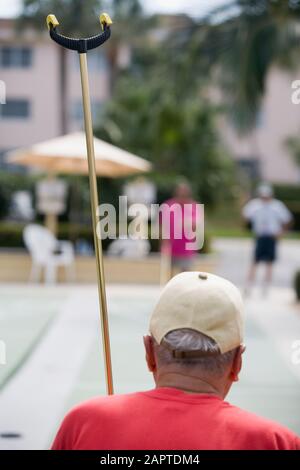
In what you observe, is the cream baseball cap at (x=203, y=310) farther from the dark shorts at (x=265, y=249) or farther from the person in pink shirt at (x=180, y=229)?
the dark shorts at (x=265, y=249)

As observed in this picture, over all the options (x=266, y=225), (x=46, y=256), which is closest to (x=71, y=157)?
(x=46, y=256)

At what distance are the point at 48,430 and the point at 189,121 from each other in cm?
2381

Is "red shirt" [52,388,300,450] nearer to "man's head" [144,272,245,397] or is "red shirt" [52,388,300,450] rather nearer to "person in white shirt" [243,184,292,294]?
"man's head" [144,272,245,397]

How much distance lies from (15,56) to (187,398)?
125 ft

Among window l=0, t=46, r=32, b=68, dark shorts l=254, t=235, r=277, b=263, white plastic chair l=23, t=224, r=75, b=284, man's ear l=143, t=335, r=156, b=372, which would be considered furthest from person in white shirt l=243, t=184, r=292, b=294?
window l=0, t=46, r=32, b=68

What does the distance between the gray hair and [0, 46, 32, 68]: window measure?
123 ft

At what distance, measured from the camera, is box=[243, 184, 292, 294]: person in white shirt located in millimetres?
11805

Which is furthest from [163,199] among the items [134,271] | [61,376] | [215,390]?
[215,390]

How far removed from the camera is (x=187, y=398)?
1.76m

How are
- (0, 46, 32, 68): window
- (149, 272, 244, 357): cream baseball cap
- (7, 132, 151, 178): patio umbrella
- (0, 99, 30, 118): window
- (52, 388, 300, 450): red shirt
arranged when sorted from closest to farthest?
(52, 388, 300, 450): red shirt < (149, 272, 244, 357): cream baseball cap < (7, 132, 151, 178): patio umbrella < (0, 46, 32, 68): window < (0, 99, 30, 118): window

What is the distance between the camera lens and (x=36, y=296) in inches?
474

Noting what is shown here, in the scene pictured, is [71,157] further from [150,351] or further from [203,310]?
[203,310]

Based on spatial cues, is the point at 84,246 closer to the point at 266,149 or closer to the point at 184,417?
the point at 184,417

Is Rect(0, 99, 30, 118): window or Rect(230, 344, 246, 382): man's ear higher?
Rect(0, 99, 30, 118): window
